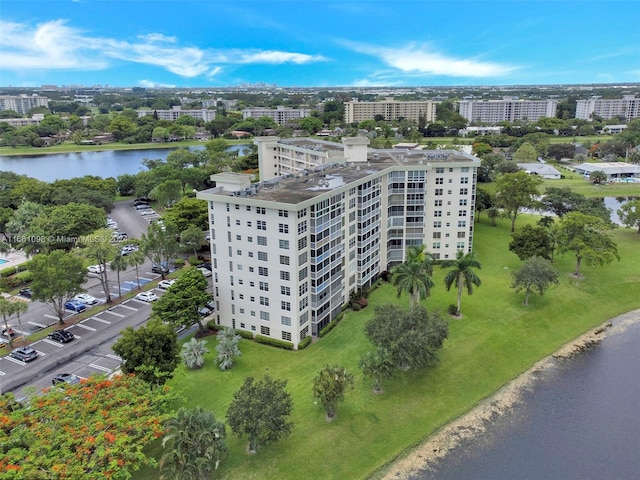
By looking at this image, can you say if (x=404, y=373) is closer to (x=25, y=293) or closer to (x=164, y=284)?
(x=164, y=284)

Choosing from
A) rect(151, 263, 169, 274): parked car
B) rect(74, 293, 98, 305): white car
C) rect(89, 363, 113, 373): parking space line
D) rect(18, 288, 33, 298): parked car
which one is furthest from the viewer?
rect(151, 263, 169, 274): parked car

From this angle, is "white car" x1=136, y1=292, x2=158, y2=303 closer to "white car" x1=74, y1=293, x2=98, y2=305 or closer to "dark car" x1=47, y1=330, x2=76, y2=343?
"white car" x1=74, y1=293, x2=98, y2=305

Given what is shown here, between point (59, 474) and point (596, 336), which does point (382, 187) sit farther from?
point (59, 474)

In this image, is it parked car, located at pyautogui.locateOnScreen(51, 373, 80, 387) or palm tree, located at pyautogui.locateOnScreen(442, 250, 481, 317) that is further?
palm tree, located at pyautogui.locateOnScreen(442, 250, 481, 317)

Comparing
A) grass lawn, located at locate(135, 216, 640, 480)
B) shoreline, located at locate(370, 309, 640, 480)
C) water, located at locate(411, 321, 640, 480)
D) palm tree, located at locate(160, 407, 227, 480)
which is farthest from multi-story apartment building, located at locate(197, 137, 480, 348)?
water, located at locate(411, 321, 640, 480)

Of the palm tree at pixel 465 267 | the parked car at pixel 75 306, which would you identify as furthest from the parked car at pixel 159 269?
the palm tree at pixel 465 267

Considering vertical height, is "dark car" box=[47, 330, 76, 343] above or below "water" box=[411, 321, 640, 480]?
above

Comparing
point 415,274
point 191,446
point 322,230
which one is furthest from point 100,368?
point 415,274
